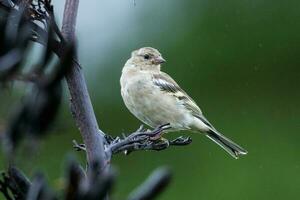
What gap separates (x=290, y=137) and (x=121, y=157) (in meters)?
1.17

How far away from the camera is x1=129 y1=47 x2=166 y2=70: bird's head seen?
5.09 metres

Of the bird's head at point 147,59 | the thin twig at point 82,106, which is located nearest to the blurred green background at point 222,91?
the bird's head at point 147,59

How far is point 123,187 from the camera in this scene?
5.86 metres

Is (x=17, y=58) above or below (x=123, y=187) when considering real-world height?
above

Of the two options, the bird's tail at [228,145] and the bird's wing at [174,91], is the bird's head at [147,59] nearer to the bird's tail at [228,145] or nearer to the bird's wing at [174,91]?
the bird's wing at [174,91]

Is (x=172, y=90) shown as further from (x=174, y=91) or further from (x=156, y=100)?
(x=156, y=100)

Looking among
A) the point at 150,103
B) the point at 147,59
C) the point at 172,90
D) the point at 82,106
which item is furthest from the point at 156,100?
the point at 82,106

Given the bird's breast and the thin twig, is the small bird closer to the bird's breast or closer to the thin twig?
the bird's breast

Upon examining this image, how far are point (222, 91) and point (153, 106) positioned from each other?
210 cm

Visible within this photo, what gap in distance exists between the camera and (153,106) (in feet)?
15.2

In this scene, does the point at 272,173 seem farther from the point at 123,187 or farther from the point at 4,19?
the point at 4,19

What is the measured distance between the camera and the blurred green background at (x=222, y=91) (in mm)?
6113

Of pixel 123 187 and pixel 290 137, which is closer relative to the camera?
pixel 123 187

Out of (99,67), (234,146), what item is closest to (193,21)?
(99,67)
